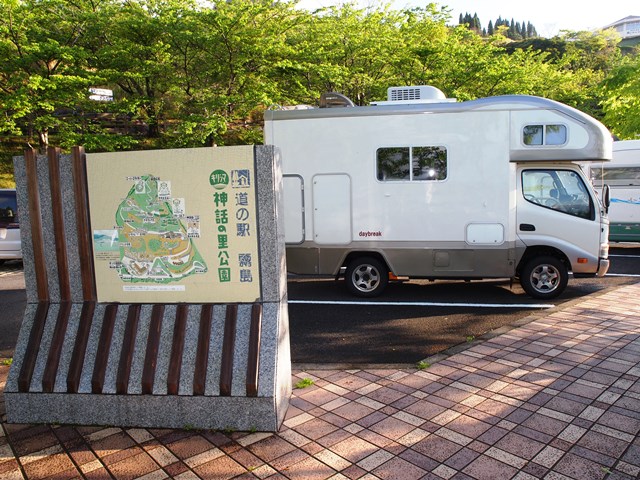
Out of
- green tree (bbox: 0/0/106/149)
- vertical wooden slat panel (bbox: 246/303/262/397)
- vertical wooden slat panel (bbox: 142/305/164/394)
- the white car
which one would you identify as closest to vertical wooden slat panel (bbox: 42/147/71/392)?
vertical wooden slat panel (bbox: 142/305/164/394)

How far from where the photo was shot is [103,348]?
3934 mm

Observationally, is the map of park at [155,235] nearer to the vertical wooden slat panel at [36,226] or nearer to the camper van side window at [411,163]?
the vertical wooden slat panel at [36,226]

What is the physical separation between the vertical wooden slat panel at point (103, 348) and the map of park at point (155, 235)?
37 centimetres

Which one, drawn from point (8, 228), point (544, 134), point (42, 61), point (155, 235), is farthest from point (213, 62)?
point (155, 235)

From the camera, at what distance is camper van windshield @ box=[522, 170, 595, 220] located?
7887 millimetres

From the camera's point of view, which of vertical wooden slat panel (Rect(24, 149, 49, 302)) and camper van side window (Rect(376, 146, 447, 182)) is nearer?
vertical wooden slat panel (Rect(24, 149, 49, 302))

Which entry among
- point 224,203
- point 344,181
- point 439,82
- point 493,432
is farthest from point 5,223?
point 439,82

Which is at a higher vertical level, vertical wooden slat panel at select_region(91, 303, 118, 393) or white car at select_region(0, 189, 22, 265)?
white car at select_region(0, 189, 22, 265)

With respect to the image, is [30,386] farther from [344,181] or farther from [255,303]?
[344,181]

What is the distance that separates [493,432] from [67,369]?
3.26 meters

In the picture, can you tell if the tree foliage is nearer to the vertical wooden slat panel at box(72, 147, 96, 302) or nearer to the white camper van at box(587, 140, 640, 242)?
the white camper van at box(587, 140, 640, 242)

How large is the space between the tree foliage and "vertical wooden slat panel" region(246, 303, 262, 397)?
1151 cm

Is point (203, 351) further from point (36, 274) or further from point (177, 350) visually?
point (36, 274)

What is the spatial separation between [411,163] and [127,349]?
17.5ft
